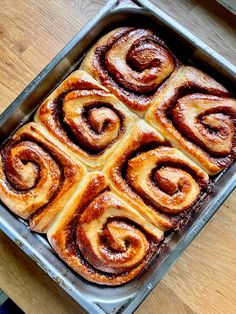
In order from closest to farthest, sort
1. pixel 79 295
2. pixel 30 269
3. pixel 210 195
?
pixel 79 295 < pixel 210 195 < pixel 30 269

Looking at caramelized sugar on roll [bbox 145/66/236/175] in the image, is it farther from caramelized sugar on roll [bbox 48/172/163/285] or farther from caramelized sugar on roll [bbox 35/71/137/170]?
caramelized sugar on roll [bbox 48/172/163/285]

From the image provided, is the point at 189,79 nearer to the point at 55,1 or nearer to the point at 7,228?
the point at 55,1

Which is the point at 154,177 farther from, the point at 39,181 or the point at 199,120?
the point at 39,181

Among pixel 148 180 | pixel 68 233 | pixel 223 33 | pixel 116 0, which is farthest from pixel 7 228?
pixel 223 33

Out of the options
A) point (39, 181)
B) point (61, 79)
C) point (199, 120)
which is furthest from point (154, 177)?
point (61, 79)

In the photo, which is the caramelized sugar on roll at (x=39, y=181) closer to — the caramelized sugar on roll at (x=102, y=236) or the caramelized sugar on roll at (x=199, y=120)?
the caramelized sugar on roll at (x=102, y=236)

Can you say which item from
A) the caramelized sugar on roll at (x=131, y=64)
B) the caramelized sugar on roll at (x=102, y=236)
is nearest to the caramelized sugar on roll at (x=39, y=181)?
the caramelized sugar on roll at (x=102, y=236)
